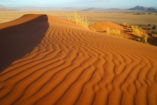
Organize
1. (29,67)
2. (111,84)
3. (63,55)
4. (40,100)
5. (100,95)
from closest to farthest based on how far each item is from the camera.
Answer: (40,100), (100,95), (111,84), (29,67), (63,55)

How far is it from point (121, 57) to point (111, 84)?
1467mm

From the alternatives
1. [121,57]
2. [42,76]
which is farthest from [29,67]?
[121,57]

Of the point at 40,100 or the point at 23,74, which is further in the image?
the point at 23,74

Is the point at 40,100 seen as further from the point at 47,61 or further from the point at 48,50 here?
the point at 48,50

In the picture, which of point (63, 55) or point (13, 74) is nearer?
point (13, 74)

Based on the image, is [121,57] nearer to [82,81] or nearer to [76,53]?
[76,53]

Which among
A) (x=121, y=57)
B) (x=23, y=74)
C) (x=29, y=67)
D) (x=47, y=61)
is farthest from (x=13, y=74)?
(x=121, y=57)

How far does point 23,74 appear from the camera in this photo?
2512mm

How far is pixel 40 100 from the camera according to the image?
6.28 feet

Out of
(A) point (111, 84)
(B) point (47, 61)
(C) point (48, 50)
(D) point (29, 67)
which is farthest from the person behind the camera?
(C) point (48, 50)

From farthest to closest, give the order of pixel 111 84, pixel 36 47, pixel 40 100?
pixel 36 47 → pixel 111 84 → pixel 40 100

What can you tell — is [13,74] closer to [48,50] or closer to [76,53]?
[48,50]

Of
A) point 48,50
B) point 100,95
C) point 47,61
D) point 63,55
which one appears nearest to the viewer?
point 100,95

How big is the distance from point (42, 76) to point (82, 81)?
2.38 ft
